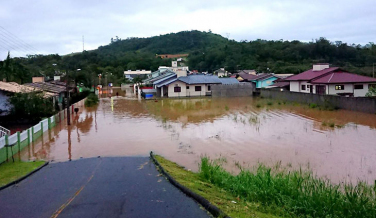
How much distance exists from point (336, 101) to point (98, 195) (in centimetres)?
2576

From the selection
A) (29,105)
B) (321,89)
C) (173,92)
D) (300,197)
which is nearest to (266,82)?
(173,92)

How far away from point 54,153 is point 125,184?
28.6 ft

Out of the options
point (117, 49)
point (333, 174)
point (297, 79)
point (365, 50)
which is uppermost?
point (117, 49)

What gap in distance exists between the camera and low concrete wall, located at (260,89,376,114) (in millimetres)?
25609

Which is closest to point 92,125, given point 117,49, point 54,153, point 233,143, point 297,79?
point 54,153

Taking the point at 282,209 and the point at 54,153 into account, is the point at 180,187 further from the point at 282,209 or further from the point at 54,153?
the point at 54,153

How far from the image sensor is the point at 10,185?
9.98 metres

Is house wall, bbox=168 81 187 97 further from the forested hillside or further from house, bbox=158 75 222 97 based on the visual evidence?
the forested hillside

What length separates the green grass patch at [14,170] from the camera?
10869 millimetres

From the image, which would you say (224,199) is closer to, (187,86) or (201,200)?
(201,200)

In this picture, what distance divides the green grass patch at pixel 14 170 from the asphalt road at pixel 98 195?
439 mm

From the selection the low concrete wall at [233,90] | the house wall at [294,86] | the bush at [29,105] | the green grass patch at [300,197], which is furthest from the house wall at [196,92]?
the green grass patch at [300,197]

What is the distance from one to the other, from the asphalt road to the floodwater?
11.6ft

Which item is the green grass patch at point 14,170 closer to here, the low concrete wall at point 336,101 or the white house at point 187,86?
the low concrete wall at point 336,101
